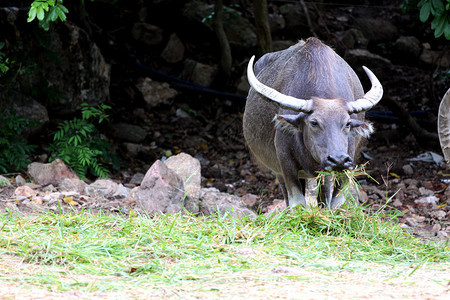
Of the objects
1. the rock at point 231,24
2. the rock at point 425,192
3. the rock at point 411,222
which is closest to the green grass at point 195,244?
the rock at point 411,222

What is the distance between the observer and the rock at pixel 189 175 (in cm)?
609

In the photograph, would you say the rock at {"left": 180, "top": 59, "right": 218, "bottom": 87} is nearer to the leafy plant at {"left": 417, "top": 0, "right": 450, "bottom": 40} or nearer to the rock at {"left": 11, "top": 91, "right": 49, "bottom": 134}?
the rock at {"left": 11, "top": 91, "right": 49, "bottom": 134}

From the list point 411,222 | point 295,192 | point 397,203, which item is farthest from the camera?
point 397,203

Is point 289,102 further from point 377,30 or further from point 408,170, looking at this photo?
point 377,30

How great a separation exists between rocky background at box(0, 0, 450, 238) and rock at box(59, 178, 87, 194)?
0.05 feet

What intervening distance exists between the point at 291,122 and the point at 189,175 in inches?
72.2

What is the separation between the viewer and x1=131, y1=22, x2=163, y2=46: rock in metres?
12.2

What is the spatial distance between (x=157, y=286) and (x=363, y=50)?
965 cm

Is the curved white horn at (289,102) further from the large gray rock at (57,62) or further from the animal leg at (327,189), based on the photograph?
the large gray rock at (57,62)

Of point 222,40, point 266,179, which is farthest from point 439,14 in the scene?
point 222,40

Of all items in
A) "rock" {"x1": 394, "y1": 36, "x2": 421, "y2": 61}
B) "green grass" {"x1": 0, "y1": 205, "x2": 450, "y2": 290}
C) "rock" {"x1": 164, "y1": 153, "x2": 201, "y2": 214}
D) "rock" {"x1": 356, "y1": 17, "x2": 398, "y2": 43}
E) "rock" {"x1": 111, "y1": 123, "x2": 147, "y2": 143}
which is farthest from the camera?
"rock" {"x1": 356, "y1": 17, "x2": 398, "y2": 43}

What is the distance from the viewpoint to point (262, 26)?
10188 millimetres

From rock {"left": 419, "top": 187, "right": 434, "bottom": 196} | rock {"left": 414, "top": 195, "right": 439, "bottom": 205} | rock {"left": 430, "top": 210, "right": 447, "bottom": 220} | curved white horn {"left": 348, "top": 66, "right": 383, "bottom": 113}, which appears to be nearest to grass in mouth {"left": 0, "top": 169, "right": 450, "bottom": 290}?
curved white horn {"left": 348, "top": 66, "right": 383, "bottom": 113}

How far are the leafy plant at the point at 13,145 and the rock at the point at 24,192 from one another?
1317mm
